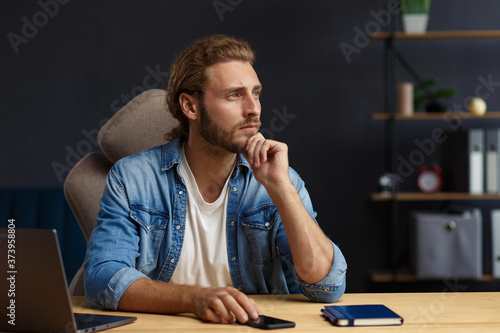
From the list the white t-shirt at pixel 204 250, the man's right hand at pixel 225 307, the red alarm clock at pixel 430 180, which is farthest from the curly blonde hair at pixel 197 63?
the red alarm clock at pixel 430 180

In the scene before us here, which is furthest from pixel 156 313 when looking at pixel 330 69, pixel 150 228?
pixel 330 69

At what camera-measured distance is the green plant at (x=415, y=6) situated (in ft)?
10.7

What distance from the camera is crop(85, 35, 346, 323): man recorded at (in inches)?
55.7

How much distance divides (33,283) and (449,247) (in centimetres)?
269

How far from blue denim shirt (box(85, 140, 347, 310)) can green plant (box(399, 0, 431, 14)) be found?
1.99 metres

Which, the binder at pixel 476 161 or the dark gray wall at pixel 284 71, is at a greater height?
the dark gray wall at pixel 284 71

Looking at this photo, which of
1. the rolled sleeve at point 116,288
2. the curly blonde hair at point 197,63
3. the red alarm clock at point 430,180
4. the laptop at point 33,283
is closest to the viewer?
the laptop at point 33,283

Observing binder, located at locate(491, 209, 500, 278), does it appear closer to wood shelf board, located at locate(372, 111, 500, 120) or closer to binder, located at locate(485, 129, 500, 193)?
binder, located at locate(485, 129, 500, 193)

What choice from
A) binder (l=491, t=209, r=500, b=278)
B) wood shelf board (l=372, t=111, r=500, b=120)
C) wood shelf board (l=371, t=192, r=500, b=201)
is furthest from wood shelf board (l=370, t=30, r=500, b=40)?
binder (l=491, t=209, r=500, b=278)

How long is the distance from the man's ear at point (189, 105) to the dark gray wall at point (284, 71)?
5.68 ft

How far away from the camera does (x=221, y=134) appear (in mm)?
1669

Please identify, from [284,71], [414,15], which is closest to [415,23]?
[414,15]

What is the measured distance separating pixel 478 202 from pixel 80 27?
264 cm

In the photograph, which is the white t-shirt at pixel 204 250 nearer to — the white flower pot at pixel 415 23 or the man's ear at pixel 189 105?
the man's ear at pixel 189 105
